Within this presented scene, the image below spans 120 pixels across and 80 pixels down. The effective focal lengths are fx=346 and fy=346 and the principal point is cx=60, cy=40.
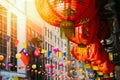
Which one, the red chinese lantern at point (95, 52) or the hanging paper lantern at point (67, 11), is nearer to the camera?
the hanging paper lantern at point (67, 11)

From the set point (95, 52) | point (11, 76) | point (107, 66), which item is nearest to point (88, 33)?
point (95, 52)

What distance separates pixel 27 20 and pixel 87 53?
24818 millimetres

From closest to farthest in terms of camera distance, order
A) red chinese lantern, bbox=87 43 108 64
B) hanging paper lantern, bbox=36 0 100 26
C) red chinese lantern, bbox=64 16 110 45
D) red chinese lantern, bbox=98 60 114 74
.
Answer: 1. hanging paper lantern, bbox=36 0 100 26
2. red chinese lantern, bbox=64 16 110 45
3. red chinese lantern, bbox=87 43 108 64
4. red chinese lantern, bbox=98 60 114 74

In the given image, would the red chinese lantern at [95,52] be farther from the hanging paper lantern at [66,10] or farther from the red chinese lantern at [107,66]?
the hanging paper lantern at [66,10]

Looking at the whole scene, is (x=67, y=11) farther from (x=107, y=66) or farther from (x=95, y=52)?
(x=107, y=66)

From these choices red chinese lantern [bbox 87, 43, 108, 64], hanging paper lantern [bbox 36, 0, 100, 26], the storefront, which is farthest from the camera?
the storefront

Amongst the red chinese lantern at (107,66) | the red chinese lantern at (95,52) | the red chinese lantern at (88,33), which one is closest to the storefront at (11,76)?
the red chinese lantern at (107,66)

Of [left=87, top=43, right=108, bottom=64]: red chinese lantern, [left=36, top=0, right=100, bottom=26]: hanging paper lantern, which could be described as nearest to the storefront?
[left=87, top=43, right=108, bottom=64]: red chinese lantern

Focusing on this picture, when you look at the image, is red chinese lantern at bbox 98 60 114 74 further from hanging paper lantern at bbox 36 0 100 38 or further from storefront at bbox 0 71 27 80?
storefront at bbox 0 71 27 80

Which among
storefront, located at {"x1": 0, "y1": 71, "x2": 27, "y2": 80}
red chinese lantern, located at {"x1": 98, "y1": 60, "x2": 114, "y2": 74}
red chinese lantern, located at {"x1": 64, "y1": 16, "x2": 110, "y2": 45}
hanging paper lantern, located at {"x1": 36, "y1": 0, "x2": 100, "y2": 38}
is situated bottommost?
storefront, located at {"x1": 0, "y1": 71, "x2": 27, "y2": 80}

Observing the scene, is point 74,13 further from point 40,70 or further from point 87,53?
point 40,70

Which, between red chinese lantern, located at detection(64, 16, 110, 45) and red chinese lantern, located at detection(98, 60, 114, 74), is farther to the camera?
red chinese lantern, located at detection(98, 60, 114, 74)

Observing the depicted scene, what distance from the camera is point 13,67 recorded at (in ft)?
100

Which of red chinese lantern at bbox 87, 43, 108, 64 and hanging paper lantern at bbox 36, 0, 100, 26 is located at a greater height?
hanging paper lantern at bbox 36, 0, 100, 26
